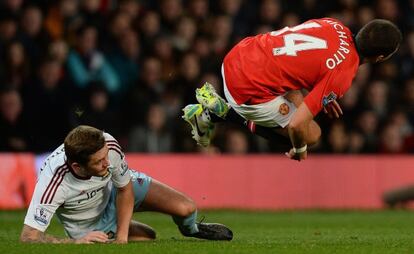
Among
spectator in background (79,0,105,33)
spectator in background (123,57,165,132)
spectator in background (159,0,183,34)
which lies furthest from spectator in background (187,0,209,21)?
spectator in background (79,0,105,33)

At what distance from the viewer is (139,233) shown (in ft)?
31.8

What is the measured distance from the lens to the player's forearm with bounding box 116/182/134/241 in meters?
8.94

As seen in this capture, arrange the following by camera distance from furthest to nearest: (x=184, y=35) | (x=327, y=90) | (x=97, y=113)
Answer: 1. (x=184, y=35)
2. (x=97, y=113)
3. (x=327, y=90)

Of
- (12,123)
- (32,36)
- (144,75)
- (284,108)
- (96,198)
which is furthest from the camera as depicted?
(144,75)

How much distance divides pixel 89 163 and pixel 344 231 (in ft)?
12.6

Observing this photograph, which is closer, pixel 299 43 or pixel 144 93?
pixel 299 43

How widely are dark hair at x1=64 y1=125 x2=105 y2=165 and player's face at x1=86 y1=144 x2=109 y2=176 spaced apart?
32mm

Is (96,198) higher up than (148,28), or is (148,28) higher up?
(148,28)

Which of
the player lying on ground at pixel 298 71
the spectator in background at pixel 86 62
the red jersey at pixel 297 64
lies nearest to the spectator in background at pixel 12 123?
the spectator in background at pixel 86 62

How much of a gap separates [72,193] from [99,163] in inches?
17.0

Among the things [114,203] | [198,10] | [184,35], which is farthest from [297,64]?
[198,10]

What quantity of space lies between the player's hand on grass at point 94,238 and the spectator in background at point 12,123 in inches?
234

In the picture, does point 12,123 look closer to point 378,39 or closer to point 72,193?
point 72,193

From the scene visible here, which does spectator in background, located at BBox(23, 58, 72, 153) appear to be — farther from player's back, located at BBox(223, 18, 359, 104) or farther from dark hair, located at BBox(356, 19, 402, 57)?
dark hair, located at BBox(356, 19, 402, 57)
